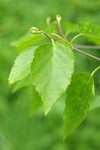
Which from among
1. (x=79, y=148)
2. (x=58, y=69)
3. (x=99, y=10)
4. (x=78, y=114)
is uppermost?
(x=58, y=69)

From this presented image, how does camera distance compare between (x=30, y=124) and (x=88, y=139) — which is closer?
(x=88, y=139)

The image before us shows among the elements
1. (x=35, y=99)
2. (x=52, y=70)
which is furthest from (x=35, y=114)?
(x=52, y=70)

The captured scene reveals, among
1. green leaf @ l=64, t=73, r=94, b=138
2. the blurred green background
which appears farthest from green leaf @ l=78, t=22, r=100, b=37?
Answer: the blurred green background

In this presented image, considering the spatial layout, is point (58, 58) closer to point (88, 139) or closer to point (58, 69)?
point (58, 69)

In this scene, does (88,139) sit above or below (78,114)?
below

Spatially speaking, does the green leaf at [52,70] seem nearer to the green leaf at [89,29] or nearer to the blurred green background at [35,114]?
the green leaf at [89,29]

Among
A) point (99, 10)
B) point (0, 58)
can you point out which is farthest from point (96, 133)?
point (99, 10)

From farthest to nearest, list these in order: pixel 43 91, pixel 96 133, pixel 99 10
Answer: pixel 99 10
pixel 96 133
pixel 43 91
